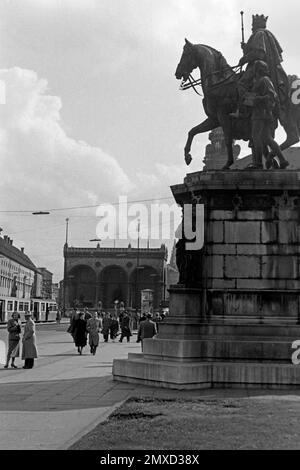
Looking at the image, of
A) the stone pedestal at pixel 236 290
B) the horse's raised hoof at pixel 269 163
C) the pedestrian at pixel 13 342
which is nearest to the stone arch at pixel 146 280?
the pedestrian at pixel 13 342

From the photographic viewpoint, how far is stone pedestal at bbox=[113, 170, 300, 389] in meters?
14.0

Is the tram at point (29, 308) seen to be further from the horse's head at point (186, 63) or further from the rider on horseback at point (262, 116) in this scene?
the rider on horseback at point (262, 116)

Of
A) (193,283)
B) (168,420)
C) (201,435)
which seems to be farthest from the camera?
(193,283)

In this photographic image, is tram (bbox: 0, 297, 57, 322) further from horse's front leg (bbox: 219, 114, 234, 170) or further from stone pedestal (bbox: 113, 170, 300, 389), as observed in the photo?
stone pedestal (bbox: 113, 170, 300, 389)

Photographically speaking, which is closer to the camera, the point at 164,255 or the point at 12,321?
the point at 12,321

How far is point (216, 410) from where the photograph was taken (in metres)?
10.5

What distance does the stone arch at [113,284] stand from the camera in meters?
147

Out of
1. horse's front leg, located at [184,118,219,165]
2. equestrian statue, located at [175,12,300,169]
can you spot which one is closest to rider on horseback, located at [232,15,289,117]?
equestrian statue, located at [175,12,300,169]

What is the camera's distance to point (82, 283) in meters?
148

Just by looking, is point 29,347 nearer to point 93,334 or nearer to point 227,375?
point 93,334

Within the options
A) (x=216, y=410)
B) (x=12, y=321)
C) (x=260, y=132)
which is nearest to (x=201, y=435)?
(x=216, y=410)

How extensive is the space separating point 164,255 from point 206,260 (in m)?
126
